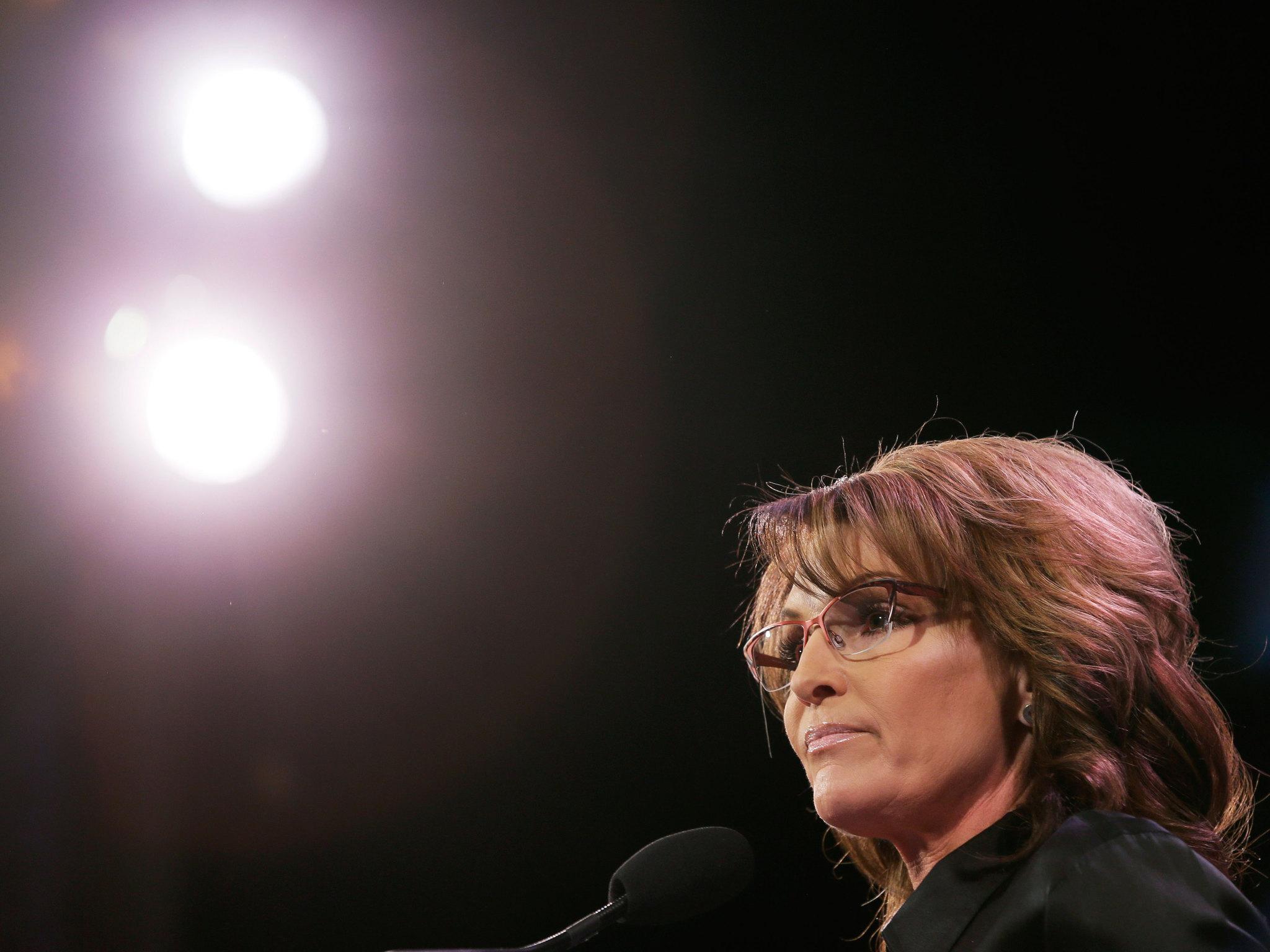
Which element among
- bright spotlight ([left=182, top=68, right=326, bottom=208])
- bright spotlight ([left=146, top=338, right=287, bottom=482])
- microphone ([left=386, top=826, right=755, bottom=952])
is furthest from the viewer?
bright spotlight ([left=146, top=338, right=287, bottom=482])

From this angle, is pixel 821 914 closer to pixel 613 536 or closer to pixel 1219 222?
pixel 613 536

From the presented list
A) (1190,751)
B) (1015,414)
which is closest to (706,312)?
(1015,414)

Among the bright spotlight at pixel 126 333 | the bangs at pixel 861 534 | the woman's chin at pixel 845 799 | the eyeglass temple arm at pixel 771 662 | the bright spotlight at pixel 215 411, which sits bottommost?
the woman's chin at pixel 845 799

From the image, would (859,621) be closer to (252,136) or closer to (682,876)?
(682,876)

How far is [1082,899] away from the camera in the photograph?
100 centimetres

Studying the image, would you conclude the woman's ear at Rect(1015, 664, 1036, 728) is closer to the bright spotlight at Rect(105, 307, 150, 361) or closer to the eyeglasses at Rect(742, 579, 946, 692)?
the eyeglasses at Rect(742, 579, 946, 692)

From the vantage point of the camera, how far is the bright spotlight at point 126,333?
2.54m

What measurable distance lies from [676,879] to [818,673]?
1.13 feet

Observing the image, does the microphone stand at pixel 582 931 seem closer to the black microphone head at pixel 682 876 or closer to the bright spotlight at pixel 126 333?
the black microphone head at pixel 682 876

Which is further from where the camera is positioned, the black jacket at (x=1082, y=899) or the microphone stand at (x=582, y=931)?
the microphone stand at (x=582, y=931)

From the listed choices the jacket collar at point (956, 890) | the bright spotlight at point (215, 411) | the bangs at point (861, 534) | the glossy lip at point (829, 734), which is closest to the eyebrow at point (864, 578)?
the bangs at point (861, 534)

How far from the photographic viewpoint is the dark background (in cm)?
263

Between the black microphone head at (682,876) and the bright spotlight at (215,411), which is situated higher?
the bright spotlight at (215,411)

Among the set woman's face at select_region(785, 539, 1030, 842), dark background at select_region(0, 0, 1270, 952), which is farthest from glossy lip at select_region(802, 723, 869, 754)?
dark background at select_region(0, 0, 1270, 952)
